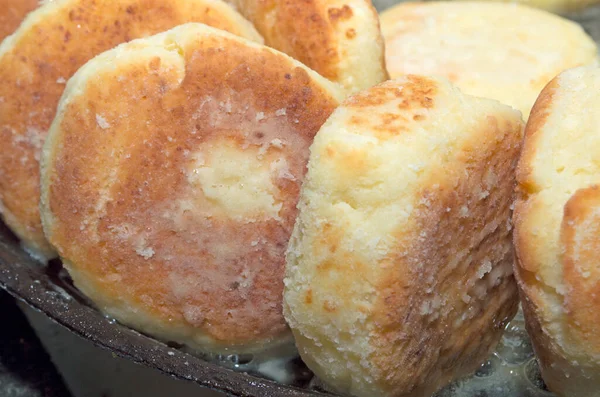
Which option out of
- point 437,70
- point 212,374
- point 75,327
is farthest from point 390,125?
point 437,70

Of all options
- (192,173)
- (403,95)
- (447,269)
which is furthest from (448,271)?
(192,173)

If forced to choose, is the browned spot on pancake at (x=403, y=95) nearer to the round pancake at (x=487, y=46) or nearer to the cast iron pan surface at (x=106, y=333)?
the cast iron pan surface at (x=106, y=333)

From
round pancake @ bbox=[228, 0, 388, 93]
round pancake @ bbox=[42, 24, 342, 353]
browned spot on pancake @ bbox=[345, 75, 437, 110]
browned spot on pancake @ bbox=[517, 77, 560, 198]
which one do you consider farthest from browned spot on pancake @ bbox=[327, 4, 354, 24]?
browned spot on pancake @ bbox=[517, 77, 560, 198]

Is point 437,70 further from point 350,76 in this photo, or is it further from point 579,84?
point 579,84

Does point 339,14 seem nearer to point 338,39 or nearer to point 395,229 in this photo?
point 338,39

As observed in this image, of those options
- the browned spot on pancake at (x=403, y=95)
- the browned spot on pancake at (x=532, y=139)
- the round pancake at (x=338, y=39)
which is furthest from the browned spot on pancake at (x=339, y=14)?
the browned spot on pancake at (x=532, y=139)
